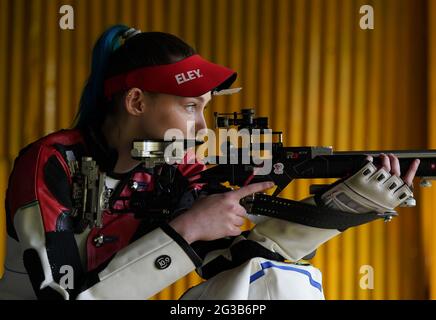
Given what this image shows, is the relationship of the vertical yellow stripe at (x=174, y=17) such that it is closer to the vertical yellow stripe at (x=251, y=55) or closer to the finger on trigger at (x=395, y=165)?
the vertical yellow stripe at (x=251, y=55)

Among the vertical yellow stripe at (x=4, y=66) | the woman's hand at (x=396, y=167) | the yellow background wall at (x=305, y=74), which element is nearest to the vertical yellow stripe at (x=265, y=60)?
the yellow background wall at (x=305, y=74)

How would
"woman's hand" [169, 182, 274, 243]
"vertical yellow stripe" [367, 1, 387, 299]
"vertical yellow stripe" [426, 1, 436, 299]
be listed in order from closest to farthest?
1. "woman's hand" [169, 182, 274, 243]
2. "vertical yellow stripe" [426, 1, 436, 299]
3. "vertical yellow stripe" [367, 1, 387, 299]

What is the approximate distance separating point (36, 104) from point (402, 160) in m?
1.89

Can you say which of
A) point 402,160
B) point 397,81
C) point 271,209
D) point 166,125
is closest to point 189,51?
point 166,125

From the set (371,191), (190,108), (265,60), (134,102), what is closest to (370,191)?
(371,191)

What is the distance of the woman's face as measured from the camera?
158 cm

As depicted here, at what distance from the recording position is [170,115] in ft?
5.21

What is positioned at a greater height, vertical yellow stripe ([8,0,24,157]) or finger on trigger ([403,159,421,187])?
vertical yellow stripe ([8,0,24,157])

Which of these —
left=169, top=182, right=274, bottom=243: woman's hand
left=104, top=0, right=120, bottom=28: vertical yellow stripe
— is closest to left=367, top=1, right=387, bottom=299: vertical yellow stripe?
left=104, top=0, right=120, bottom=28: vertical yellow stripe

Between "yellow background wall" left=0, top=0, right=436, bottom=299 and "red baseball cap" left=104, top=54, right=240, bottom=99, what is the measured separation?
1273 millimetres

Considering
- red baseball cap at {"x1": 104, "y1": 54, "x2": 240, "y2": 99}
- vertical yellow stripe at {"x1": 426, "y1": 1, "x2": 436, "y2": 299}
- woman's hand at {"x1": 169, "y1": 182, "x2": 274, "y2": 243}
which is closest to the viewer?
woman's hand at {"x1": 169, "y1": 182, "x2": 274, "y2": 243}

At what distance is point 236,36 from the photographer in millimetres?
2861

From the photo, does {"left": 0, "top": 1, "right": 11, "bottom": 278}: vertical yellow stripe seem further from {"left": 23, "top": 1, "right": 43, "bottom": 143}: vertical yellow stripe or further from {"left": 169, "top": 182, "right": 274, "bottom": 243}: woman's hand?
{"left": 169, "top": 182, "right": 274, "bottom": 243}: woman's hand

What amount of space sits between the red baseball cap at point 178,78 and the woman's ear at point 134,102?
17 mm
